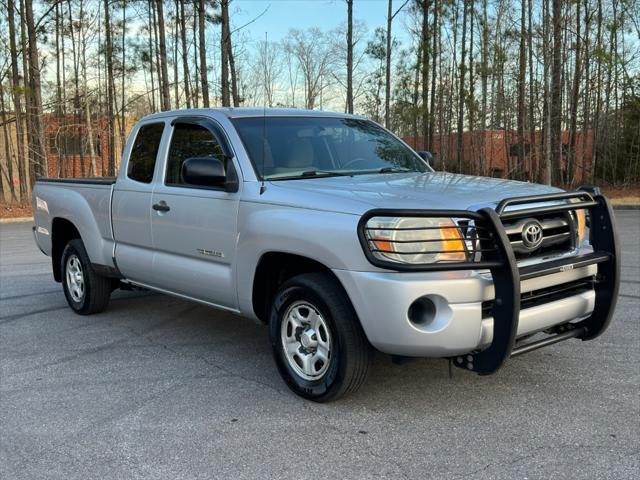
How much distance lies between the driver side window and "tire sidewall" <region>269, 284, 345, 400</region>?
4.68 feet

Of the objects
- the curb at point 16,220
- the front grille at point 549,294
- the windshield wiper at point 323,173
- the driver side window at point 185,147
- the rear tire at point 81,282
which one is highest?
the driver side window at point 185,147

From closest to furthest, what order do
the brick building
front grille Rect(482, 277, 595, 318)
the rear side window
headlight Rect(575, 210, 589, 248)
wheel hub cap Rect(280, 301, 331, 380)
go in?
front grille Rect(482, 277, 595, 318) < wheel hub cap Rect(280, 301, 331, 380) < headlight Rect(575, 210, 589, 248) < the rear side window < the brick building

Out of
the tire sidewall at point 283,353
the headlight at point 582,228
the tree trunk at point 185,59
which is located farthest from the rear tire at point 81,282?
the tree trunk at point 185,59

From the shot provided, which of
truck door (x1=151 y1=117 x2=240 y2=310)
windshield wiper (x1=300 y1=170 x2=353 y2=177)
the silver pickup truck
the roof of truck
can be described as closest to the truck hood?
the silver pickup truck

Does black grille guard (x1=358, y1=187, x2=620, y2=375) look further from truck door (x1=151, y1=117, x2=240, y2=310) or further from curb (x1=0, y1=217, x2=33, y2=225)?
curb (x1=0, y1=217, x2=33, y2=225)

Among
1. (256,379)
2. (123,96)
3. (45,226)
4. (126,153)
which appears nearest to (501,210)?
(256,379)

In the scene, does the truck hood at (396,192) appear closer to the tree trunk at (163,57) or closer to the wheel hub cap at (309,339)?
the wheel hub cap at (309,339)

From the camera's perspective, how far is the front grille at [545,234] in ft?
11.8

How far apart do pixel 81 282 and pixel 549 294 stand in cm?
463

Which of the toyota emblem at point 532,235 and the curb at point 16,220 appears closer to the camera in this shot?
the toyota emblem at point 532,235

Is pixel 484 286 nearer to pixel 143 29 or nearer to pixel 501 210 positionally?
pixel 501 210

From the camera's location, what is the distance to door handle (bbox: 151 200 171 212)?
5.01m

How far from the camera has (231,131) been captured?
4.70m

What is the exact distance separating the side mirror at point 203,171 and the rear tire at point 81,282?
239cm
